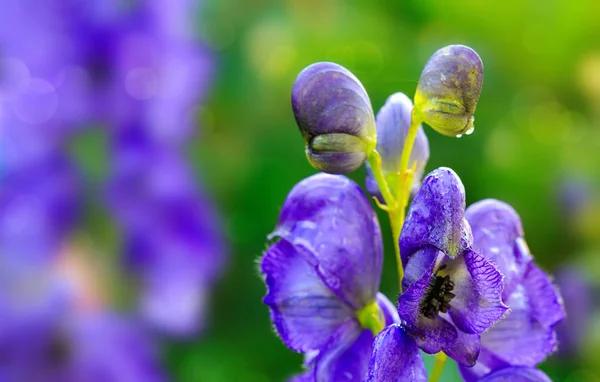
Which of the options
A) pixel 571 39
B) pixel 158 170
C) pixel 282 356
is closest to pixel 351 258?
pixel 282 356

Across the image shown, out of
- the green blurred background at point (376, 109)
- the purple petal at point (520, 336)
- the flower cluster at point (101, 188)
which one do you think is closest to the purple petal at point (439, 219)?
the purple petal at point (520, 336)

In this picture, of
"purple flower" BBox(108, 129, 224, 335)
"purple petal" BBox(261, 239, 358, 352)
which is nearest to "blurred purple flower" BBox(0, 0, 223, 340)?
"purple flower" BBox(108, 129, 224, 335)

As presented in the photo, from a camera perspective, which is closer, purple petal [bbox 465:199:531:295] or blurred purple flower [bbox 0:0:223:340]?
purple petal [bbox 465:199:531:295]

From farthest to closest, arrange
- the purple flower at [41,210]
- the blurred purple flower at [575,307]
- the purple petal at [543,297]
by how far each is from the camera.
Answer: the purple flower at [41,210] < the blurred purple flower at [575,307] < the purple petal at [543,297]

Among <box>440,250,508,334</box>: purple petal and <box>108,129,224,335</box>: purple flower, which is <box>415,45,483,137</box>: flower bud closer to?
<box>440,250,508,334</box>: purple petal

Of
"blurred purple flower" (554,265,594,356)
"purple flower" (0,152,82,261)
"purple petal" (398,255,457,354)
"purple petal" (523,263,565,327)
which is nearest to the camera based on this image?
"purple petal" (398,255,457,354)

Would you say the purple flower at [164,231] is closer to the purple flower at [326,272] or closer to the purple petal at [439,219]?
the purple flower at [326,272]
